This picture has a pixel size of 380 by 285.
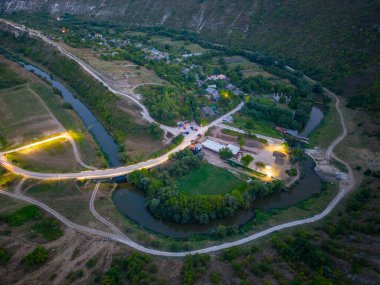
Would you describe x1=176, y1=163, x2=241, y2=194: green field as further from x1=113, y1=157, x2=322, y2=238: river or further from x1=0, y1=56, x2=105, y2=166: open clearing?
x1=0, y1=56, x2=105, y2=166: open clearing

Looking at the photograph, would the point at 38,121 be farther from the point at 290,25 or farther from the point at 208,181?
the point at 290,25

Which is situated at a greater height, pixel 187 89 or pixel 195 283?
pixel 187 89

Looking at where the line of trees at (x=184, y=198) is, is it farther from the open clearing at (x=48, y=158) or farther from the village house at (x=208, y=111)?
the village house at (x=208, y=111)

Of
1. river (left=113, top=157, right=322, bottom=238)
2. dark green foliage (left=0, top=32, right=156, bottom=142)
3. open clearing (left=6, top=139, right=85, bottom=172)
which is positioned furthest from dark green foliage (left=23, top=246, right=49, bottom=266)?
dark green foliage (left=0, top=32, right=156, bottom=142)

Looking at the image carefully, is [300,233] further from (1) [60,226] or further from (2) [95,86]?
(2) [95,86]

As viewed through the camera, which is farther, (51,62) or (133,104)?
(51,62)

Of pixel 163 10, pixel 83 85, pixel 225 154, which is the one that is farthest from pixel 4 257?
A: pixel 163 10

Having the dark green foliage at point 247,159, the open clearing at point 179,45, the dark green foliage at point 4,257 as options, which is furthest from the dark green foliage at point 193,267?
the open clearing at point 179,45

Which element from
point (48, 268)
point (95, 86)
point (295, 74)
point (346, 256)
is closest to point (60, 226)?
point (48, 268)
